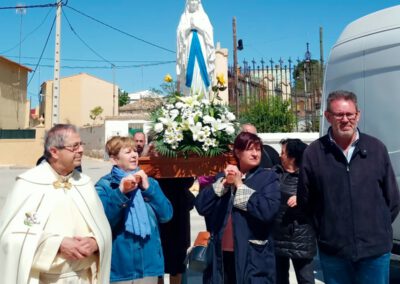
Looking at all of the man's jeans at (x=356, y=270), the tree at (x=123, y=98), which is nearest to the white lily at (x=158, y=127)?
the man's jeans at (x=356, y=270)

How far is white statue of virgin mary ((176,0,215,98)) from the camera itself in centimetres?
521

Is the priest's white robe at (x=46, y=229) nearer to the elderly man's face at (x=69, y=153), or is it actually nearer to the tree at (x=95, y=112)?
the elderly man's face at (x=69, y=153)

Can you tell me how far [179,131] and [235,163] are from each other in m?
0.49

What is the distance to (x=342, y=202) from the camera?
2.58 m

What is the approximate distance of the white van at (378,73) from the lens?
439 centimetres

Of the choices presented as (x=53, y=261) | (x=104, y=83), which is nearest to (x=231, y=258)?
(x=53, y=261)

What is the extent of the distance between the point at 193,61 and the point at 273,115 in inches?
386

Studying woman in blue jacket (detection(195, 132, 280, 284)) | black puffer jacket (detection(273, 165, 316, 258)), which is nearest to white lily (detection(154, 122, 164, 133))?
woman in blue jacket (detection(195, 132, 280, 284))

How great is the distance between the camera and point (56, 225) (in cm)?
268

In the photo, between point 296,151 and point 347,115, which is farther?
point 296,151

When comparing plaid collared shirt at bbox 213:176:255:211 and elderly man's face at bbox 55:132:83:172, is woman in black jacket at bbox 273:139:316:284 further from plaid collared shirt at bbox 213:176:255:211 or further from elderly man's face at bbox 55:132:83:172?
elderly man's face at bbox 55:132:83:172

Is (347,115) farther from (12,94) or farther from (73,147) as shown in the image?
(12,94)

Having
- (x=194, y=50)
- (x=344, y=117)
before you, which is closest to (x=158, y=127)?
(x=344, y=117)

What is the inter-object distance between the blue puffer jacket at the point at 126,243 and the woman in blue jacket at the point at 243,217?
0.36 metres
